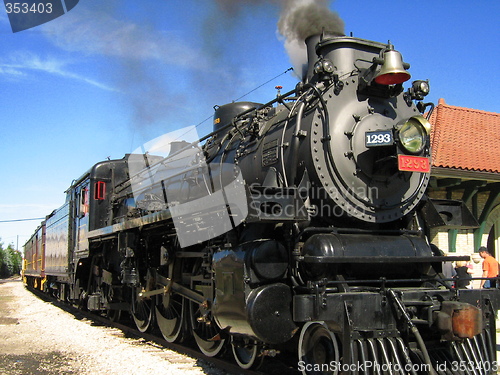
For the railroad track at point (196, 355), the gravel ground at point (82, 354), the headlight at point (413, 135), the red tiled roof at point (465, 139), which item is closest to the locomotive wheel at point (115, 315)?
the railroad track at point (196, 355)

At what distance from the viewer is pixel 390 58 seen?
185 inches

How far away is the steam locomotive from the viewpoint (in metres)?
3.92

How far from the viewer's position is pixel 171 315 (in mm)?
7141

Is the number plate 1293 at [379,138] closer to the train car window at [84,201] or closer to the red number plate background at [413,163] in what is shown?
the red number plate background at [413,163]

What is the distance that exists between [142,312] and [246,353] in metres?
3.32

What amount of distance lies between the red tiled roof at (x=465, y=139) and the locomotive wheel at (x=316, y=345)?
6488 millimetres

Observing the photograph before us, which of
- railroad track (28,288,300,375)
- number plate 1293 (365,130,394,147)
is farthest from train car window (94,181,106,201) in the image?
number plate 1293 (365,130,394,147)

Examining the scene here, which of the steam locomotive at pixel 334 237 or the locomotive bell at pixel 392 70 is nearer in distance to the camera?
the steam locomotive at pixel 334 237

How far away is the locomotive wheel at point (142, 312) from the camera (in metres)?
7.78

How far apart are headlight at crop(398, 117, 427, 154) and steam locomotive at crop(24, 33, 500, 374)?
1cm
